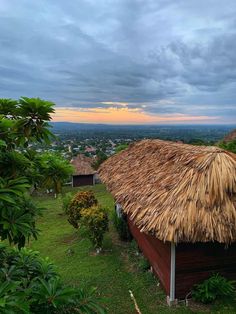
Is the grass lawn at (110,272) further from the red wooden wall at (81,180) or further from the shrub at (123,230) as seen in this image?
the red wooden wall at (81,180)

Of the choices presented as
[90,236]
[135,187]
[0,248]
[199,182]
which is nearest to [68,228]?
[90,236]

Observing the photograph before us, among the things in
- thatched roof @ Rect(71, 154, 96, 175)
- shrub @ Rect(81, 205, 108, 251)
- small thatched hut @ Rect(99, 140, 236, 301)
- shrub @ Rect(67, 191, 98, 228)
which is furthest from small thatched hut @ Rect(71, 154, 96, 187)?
small thatched hut @ Rect(99, 140, 236, 301)

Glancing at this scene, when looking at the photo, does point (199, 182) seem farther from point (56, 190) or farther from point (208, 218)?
point (56, 190)

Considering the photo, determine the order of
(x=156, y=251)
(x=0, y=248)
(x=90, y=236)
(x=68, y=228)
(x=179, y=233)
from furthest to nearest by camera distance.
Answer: (x=68, y=228), (x=90, y=236), (x=156, y=251), (x=179, y=233), (x=0, y=248)

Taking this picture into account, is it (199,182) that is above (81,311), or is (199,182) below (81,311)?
above

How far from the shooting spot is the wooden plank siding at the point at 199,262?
25.5ft

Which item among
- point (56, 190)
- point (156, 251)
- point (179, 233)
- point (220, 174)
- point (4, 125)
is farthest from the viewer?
point (156, 251)

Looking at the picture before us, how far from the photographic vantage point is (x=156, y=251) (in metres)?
9.05

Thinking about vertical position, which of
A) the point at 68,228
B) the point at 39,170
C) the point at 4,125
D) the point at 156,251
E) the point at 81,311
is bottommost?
the point at 68,228

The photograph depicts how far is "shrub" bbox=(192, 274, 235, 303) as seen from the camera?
25.5 feet

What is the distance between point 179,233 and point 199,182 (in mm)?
1592

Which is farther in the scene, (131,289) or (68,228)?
(68,228)

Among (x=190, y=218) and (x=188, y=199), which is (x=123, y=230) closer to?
(x=188, y=199)

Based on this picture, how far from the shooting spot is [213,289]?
25.9 feet
